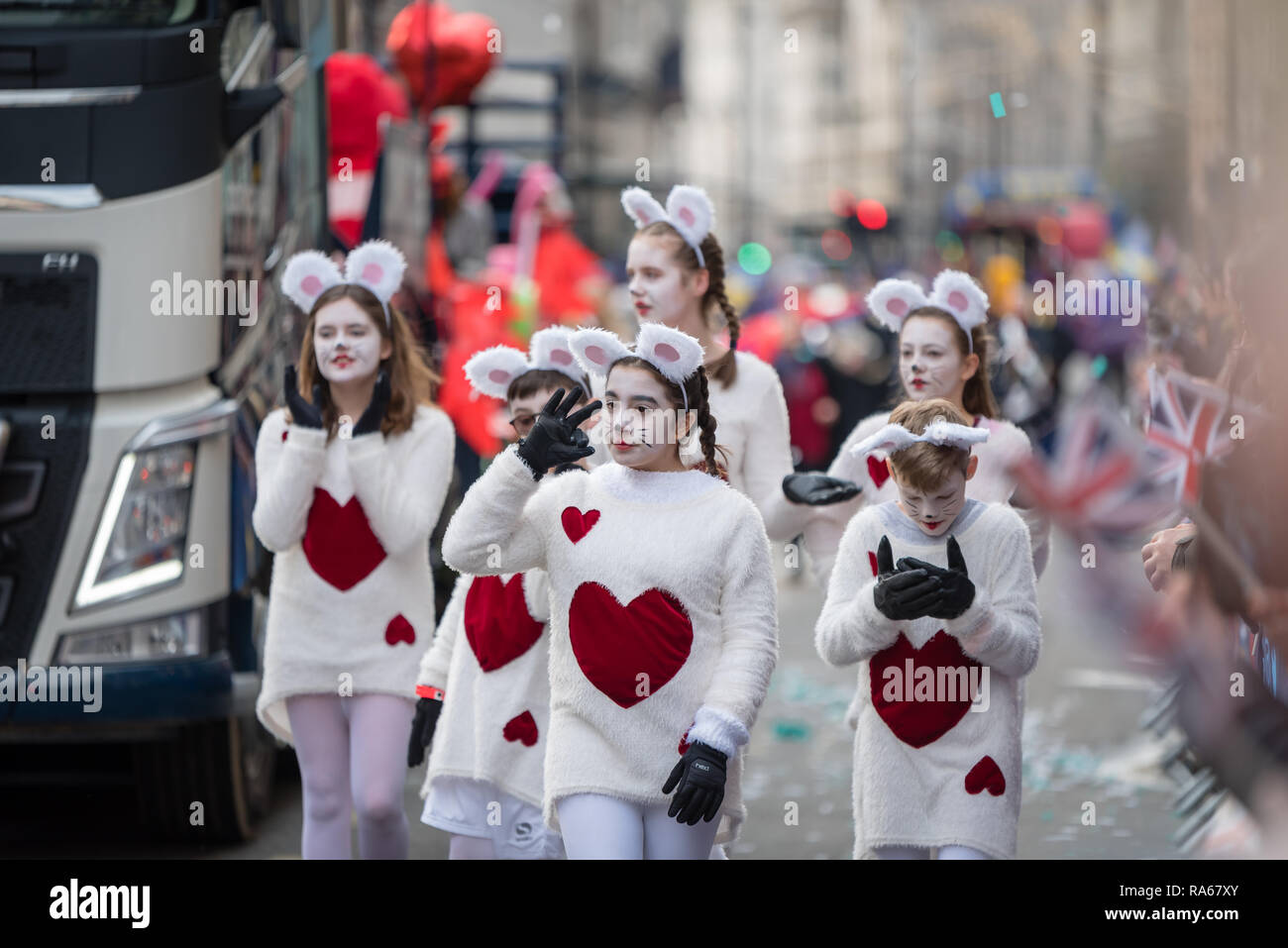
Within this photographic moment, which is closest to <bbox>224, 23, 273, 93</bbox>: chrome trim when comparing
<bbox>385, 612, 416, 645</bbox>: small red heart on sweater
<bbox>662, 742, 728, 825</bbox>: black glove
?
<bbox>385, 612, 416, 645</bbox>: small red heart on sweater

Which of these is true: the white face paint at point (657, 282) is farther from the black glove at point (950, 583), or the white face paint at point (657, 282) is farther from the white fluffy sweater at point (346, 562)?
the black glove at point (950, 583)

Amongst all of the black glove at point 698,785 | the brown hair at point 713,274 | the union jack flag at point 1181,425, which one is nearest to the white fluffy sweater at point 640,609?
the black glove at point 698,785

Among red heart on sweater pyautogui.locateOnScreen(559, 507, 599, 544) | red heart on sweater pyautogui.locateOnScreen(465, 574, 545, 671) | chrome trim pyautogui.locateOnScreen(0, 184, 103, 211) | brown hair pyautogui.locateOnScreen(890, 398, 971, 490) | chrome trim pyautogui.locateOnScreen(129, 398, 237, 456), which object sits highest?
chrome trim pyautogui.locateOnScreen(0, 184, 103, 211)

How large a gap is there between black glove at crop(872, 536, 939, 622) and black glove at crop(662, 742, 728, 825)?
1.59ft

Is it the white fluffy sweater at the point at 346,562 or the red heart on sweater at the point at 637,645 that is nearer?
the red heart on sweater at the point at 637,645

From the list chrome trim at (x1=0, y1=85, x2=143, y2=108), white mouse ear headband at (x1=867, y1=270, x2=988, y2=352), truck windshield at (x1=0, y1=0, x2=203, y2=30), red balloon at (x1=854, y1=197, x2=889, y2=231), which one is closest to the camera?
white mouse ear headband at (x1=867, y1=270, x2=988, y2=352)

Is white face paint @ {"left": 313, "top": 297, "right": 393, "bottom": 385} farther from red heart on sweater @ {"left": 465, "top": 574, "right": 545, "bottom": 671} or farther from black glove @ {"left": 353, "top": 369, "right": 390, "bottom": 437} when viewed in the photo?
red heart on sweater @ {"left": 465, "top": 574, "right": 545, "bottom": 671}

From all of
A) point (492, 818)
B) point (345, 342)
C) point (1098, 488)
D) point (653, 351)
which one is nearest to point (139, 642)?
point (345, 342)

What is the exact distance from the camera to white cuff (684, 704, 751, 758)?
364 centimetres

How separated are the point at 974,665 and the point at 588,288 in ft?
30.1

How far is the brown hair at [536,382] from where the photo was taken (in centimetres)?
450

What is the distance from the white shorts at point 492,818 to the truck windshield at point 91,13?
2.38 meters
